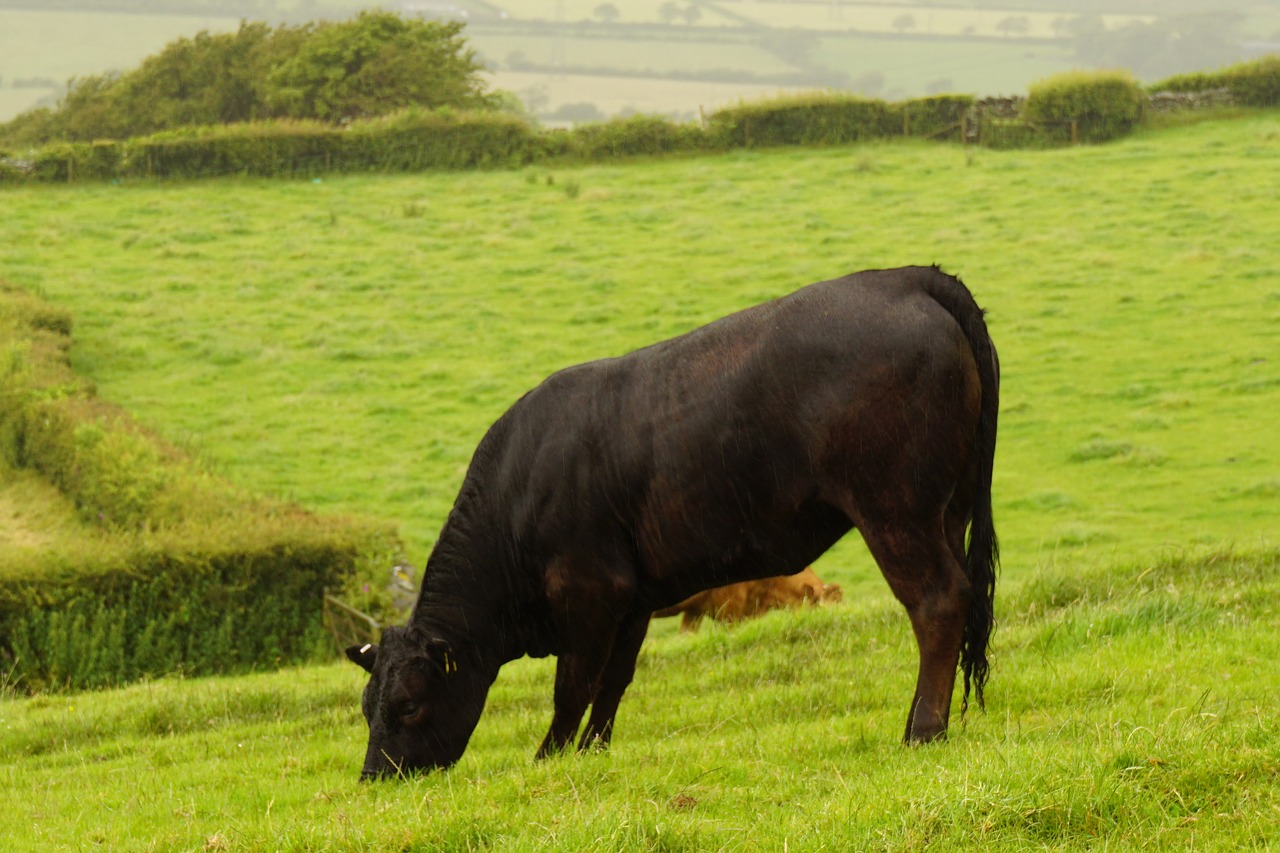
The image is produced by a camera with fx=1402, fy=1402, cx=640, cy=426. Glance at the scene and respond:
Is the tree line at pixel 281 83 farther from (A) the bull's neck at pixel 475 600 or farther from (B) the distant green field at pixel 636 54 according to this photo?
(B) the distant green field at pixel 636 54

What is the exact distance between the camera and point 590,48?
576 feet

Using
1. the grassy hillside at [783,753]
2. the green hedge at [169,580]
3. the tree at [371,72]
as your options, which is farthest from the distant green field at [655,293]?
the grassy hillside at [783,753]

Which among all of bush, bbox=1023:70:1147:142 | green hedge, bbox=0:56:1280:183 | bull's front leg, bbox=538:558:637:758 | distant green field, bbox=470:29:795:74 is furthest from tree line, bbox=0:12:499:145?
distant green field, bbox=470:29:795:74

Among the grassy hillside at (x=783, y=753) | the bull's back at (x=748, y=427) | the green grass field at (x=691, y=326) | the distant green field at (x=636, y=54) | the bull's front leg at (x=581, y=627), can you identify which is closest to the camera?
the grassy hillside at (x=783, y=753)

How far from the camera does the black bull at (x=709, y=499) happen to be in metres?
6.39

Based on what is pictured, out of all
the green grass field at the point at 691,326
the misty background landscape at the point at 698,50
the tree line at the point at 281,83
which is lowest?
the green grass field at the point at 691,326

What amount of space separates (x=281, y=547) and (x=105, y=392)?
465 inches

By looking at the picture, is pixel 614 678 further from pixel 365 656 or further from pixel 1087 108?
pixel 1087 108

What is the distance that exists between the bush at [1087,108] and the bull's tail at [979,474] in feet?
124

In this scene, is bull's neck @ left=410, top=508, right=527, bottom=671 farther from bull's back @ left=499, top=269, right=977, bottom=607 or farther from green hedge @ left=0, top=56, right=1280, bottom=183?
green hedge @ left=0, top=56, right=1280, bottom=183

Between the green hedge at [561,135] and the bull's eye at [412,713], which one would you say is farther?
the green hedge at [561,135]

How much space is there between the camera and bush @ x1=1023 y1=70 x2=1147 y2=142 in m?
41.9

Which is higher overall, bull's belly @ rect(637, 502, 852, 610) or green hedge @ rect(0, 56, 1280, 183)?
green hedge @ rect(0, 56, 1280, 183)

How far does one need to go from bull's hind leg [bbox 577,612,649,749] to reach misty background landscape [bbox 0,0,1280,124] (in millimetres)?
109413
